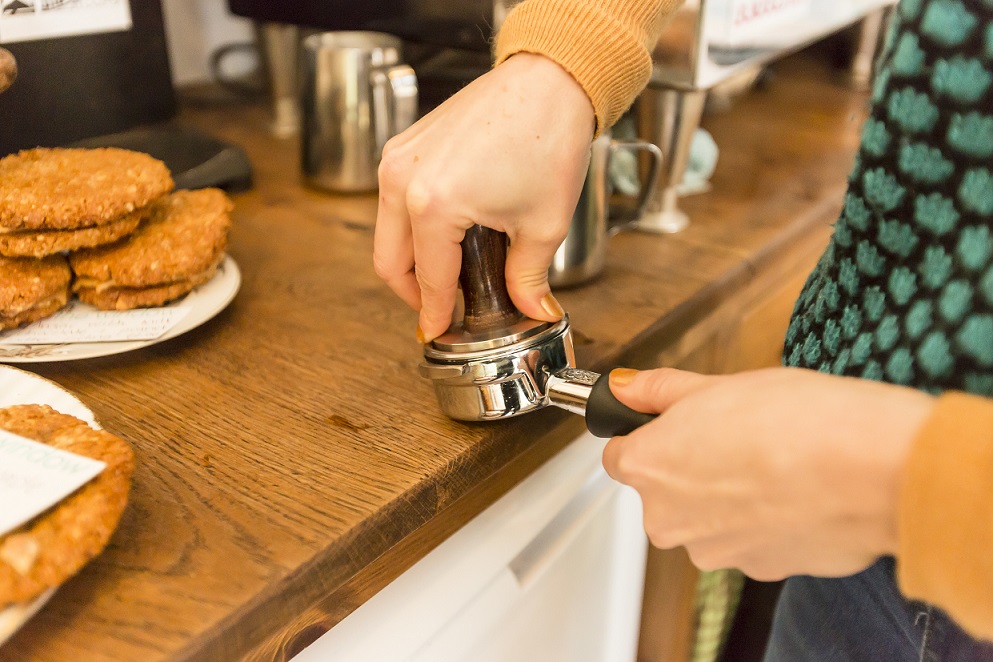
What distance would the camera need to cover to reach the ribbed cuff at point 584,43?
501mm

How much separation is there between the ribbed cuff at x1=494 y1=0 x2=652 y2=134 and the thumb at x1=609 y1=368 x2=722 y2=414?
19cm

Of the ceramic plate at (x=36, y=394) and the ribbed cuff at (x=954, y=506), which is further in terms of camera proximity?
the ceramic plate at (x=36, y=394)

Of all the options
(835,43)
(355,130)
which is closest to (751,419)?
(355,130)

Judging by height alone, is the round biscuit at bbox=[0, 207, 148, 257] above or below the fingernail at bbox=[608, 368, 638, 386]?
above

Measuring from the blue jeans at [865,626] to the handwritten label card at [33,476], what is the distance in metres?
0.48

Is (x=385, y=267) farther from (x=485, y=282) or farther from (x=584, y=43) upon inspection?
(x=584, y=43)

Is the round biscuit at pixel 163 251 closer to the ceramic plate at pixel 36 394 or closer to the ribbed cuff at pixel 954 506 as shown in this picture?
the ceramic plate at pixel 36 394

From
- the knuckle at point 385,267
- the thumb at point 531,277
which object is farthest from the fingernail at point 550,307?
the knuckle at point 385,267

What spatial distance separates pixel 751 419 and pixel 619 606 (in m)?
0.49

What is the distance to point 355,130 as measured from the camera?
0.94 metres

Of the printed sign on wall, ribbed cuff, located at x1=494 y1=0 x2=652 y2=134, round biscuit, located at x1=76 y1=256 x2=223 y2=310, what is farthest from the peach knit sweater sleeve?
the printed sign on wall

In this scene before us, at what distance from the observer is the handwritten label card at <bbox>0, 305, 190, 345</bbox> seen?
0.59 metres

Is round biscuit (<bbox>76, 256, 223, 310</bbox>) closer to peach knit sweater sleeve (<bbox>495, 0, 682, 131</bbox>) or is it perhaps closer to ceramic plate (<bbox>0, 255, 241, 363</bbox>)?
ceramic plate (<bbox>0, 255, 241, 363</bbox>)

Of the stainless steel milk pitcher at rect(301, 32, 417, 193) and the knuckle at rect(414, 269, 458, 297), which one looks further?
the stainless steel milk pitcher at rect(301, 32, 417, 193)
